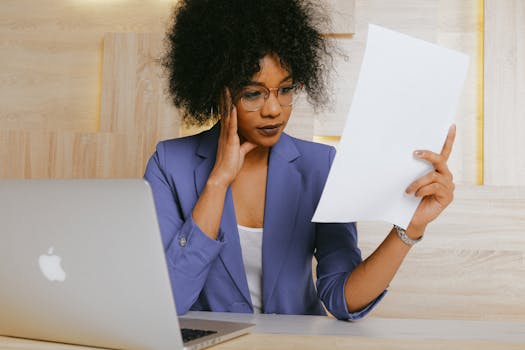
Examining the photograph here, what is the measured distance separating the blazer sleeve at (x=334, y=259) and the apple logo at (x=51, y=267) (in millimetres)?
589

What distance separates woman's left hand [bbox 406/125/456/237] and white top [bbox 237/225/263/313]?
401mm

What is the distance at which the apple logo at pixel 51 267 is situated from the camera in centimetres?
80

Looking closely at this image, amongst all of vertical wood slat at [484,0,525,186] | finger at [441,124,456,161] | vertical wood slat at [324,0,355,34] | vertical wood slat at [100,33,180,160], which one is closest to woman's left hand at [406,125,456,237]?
finger at [441,124,456,161]

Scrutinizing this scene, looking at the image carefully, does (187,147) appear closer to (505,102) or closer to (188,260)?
(188,260)

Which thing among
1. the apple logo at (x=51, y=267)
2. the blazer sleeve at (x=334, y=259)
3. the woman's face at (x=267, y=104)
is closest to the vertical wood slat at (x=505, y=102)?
the blazer sleeve at (x=334, y=259)

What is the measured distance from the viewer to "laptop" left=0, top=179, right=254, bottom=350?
2.46 feet

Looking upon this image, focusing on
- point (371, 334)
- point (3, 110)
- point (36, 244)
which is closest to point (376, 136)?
point (371, 334)

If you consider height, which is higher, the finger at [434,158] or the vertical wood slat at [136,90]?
the vertical wood slat at [136,90]

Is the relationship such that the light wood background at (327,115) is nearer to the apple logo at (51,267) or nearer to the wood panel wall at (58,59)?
the wood panel wall at (58,59)

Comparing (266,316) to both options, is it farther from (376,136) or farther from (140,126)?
(140,126)

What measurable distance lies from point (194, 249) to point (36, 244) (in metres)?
0.47

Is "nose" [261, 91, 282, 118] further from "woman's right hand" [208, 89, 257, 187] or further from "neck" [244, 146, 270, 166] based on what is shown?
"neck" [244, 146, 270, 166]

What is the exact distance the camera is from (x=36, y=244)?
81 centimetres

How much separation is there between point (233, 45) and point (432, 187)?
574mm
